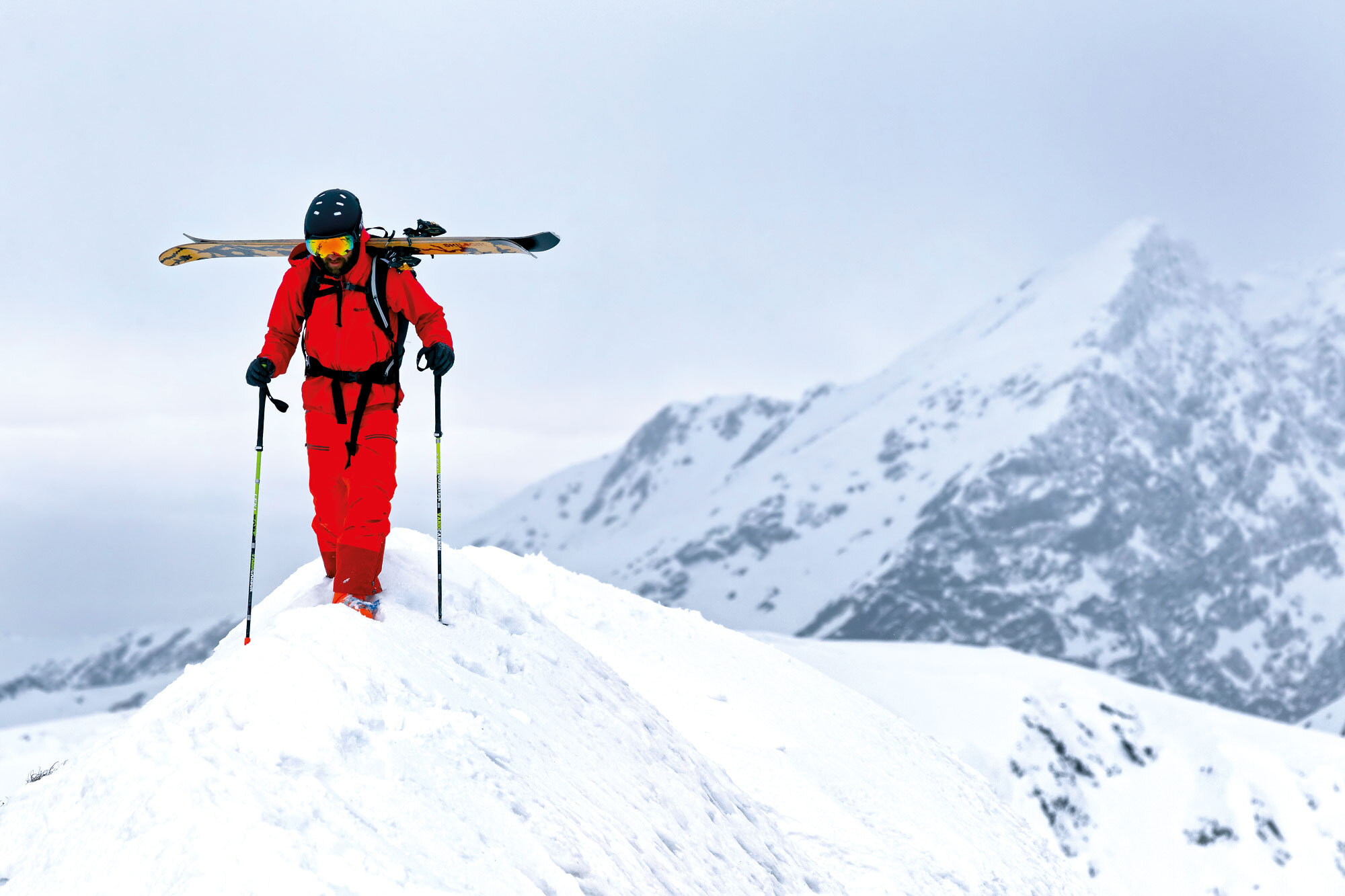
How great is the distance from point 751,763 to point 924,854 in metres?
1.77

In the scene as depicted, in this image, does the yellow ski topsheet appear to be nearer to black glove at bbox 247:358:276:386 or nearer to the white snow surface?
black glove at bbox 247:358:276:386

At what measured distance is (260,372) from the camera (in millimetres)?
7402

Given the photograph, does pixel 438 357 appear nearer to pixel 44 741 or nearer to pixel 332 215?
pixel 332 215

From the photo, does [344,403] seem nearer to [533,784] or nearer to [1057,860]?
[533,784]

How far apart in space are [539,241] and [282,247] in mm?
2046

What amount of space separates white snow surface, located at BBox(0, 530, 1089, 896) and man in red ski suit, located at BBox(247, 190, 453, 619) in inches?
21.2

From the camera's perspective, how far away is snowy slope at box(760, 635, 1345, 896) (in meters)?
38.3

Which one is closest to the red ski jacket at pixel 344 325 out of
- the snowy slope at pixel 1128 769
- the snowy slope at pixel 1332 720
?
the snowy slope at pixel 1128 769

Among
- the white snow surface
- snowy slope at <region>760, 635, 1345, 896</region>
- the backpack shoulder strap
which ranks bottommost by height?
snowy slope at <region>760, 635, 1345, 896</region>

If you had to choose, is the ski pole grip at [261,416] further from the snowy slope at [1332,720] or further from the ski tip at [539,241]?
the snowy slope at [1332,720]

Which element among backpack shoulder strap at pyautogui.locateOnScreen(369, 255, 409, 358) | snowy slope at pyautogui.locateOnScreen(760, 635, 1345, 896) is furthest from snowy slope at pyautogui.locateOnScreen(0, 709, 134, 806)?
backpack shoulder strap at pyautogui.locateOnScreen(369, 255, 409, 358)

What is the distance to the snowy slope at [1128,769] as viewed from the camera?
38312 millimetres

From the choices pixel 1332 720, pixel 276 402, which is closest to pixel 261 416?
pixel 276 402

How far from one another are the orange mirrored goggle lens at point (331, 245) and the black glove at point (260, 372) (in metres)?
0.88
